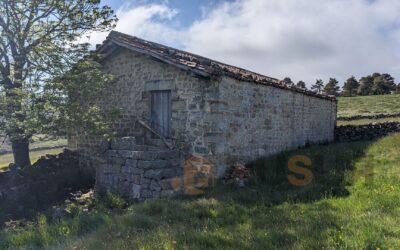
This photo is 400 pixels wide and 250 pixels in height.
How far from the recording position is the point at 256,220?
19.7 feet

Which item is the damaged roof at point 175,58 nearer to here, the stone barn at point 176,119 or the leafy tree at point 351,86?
the stone barn at point 176,119

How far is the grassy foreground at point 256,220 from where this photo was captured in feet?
16.2

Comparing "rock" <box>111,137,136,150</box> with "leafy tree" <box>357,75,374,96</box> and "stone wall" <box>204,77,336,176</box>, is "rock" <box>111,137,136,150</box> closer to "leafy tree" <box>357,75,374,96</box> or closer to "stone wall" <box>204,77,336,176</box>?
"stone wall" <box>204,77,336,176</box>

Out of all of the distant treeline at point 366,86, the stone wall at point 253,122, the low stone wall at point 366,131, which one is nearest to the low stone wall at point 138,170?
the stone wall at point 253,122

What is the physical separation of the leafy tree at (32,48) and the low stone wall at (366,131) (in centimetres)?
1357

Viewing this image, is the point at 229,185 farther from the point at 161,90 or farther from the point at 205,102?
the point at 161,90

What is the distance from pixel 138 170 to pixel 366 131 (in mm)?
14075

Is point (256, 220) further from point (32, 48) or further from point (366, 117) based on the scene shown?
point (366, 117)

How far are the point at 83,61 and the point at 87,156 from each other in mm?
3745

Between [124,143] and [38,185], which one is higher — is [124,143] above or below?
above

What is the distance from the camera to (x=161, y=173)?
342 inches

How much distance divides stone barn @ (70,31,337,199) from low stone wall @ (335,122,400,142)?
6.37 m

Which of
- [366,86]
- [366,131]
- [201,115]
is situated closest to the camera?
[201,115]

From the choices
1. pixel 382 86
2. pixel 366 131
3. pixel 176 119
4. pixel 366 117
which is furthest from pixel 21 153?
pixel 382 86
